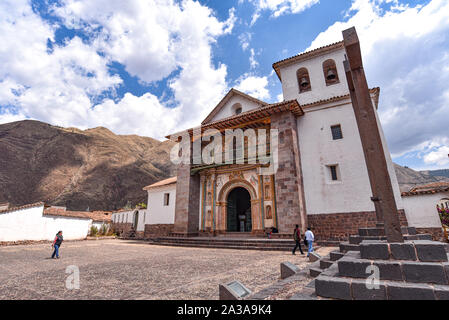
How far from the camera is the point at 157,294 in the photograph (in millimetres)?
3428

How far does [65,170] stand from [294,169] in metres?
51.9

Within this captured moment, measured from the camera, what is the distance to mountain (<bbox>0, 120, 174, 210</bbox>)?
41.3 metres

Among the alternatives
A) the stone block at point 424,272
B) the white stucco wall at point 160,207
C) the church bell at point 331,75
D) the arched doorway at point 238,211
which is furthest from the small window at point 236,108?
the stone block at point 424,272

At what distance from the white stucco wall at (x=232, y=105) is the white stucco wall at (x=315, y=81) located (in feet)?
8.52

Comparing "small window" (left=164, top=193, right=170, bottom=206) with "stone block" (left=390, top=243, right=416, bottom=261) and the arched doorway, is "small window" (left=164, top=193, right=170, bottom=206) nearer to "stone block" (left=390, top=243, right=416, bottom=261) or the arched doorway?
the arched doorway

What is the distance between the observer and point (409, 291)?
221cm

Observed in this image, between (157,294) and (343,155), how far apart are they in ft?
38.0

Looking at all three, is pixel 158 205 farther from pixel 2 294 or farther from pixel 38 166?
pixel 38 166

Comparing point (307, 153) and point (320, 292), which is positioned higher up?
point (307, 153)

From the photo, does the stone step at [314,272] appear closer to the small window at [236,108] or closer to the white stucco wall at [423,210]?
the white stucco wall at [423,210]

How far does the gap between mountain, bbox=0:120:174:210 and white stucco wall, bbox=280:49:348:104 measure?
132 feet
